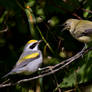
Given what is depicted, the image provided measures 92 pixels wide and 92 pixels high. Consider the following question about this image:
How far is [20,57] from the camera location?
11.7ft

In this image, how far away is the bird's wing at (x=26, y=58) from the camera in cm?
338

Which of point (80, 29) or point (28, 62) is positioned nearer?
point (28, 62)

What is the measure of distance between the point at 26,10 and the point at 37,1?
1.17 ft

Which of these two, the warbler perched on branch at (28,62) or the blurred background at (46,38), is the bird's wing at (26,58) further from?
the blurred background at (46,38)

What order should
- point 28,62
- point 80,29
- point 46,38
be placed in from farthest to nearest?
point 80,29 → point 46,38 → point 28,62

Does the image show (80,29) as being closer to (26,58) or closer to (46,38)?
(46,38)

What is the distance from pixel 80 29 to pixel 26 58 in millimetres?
1484

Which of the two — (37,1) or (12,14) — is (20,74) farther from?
(37,1)

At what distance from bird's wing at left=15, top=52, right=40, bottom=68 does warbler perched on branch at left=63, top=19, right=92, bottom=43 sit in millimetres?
1003

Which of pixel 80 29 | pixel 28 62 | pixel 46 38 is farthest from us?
pixel 80 29

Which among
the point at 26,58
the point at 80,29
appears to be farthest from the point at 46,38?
the point at 80,29

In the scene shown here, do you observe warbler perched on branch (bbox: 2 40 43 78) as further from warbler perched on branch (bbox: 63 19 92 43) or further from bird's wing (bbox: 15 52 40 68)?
warbler perched on branch (bbox: 63 19 92 43)

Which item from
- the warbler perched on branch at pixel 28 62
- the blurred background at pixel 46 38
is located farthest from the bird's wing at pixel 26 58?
the blurred background at pixel 46 38

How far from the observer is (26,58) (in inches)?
139
